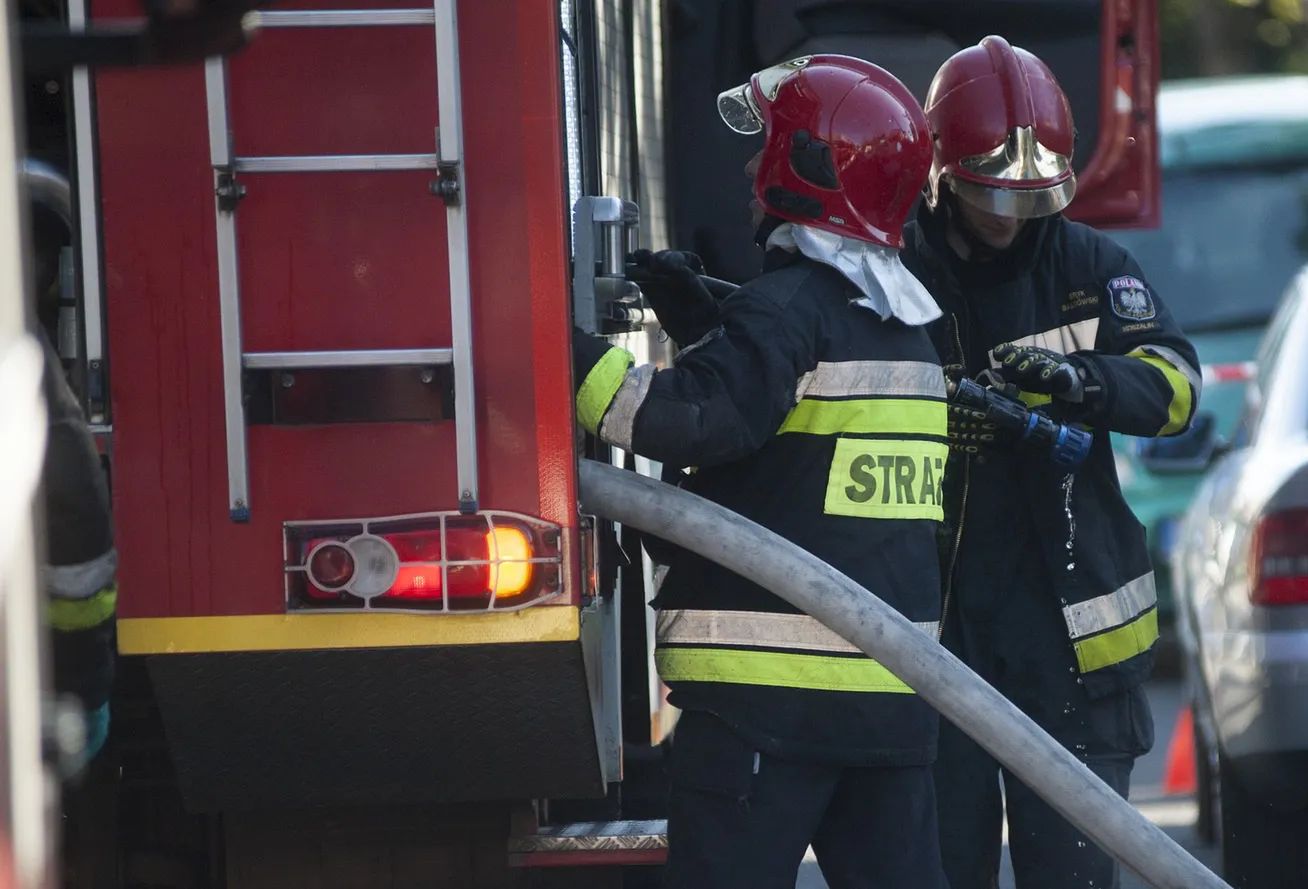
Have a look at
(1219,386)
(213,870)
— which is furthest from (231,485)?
(1219,386)

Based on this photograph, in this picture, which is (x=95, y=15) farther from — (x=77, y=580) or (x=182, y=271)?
(x=77, y=580)

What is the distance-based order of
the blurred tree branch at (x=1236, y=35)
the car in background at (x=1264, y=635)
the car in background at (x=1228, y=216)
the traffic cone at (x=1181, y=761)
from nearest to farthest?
the car in background at (x=1264, y=635) < the traffic cone at (x=1181, y=761) < the car in background at (x=1228, y=216) < the blurred tree branch at (x=1236, y=35)

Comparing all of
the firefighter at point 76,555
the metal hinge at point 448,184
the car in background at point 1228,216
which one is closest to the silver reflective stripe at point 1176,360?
the metal hinge at point 448,184

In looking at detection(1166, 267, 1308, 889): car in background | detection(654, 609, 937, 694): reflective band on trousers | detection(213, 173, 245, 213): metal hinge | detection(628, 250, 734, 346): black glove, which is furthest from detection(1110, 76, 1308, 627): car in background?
detection(213, 173, 245, 213): metal hinge

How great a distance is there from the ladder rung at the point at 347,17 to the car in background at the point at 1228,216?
329 inches

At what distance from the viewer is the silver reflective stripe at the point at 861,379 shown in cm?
331

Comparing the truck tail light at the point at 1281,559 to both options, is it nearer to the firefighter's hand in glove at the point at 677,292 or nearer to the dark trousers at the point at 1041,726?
the dark trousers at the point at 1041,726

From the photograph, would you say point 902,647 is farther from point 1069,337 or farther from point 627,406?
point 1069,337

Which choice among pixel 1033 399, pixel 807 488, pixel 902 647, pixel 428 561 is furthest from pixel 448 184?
pixel 1033 399

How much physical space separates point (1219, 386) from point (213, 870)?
7.72 metres

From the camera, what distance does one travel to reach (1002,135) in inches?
156

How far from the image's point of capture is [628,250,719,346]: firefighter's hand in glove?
3.55 meters

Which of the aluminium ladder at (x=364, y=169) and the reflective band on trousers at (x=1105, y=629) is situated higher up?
the aluminium ladder at (x=364, y=169)

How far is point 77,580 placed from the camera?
9.06ft
